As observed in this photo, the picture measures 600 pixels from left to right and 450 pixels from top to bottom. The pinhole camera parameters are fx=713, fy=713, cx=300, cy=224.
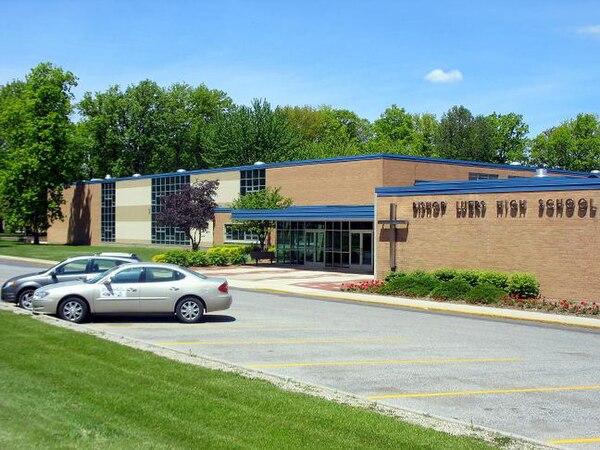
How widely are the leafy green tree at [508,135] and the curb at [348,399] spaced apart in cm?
8752

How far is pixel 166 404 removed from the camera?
8172 millimetres

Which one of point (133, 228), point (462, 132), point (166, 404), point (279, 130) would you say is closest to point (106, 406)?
point (166, 404)

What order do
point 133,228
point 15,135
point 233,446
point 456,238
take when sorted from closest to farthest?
point 233,446 → point 456,238 → point 133,228 → point 15,135

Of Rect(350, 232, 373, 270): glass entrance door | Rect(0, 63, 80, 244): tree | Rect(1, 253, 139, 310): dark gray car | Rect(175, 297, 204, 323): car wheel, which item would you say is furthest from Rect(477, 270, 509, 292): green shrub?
Rect(0, 63, 80, 244): tree

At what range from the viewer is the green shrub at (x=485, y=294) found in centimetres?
2361

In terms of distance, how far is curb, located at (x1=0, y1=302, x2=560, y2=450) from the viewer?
7617 millimetres

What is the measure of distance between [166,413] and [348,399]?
2.52 m

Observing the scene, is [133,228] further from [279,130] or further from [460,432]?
[460,432]

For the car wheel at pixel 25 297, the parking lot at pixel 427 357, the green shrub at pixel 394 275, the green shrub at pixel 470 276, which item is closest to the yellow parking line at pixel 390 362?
the parking lot at pixel 427 357

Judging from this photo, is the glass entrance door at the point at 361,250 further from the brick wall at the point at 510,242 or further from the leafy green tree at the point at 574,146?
the leafy green tree at the point at 574,146

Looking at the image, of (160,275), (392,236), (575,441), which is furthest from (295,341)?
(392,236)

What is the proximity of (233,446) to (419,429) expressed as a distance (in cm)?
218

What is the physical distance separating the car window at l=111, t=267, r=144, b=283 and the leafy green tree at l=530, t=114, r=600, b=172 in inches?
3136

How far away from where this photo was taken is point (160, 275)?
17328 millimetres
